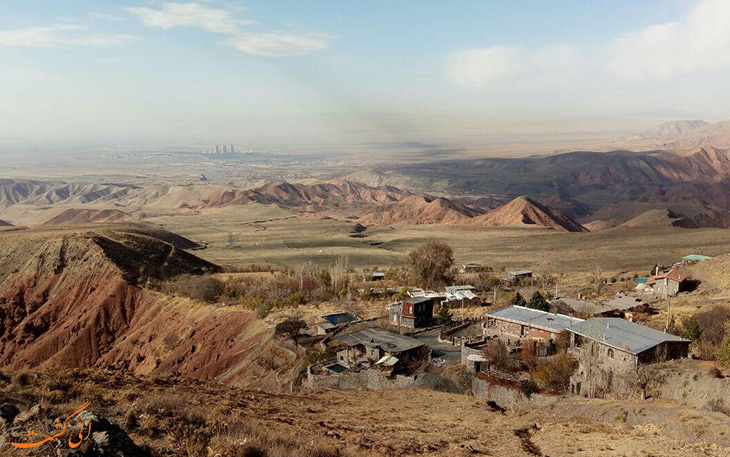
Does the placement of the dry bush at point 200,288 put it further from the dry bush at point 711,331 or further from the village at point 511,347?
the dry bush at point 711,331

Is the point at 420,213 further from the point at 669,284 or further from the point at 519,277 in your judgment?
the point at 669,284

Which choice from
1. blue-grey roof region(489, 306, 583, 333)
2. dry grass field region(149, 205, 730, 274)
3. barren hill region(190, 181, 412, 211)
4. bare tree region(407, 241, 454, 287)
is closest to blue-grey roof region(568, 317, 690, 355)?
blue-grey roof region(489, 306, 583, 333)

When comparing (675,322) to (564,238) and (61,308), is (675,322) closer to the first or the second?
(61,308)

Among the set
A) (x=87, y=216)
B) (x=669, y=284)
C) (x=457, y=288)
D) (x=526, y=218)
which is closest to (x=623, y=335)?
(x=669, y=284)

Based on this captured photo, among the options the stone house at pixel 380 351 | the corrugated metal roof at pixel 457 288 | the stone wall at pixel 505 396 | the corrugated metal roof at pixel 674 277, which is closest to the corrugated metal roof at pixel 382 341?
the stone house at pixel 380 351

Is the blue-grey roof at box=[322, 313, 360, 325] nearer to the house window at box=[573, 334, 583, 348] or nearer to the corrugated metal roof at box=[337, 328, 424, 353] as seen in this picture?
the corrugated metal roof at box=[337, 328, 424, 353]

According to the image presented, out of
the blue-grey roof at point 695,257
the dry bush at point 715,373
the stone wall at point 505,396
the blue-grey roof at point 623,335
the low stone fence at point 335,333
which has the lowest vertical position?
the low stone fence at point 335,333
